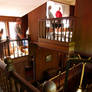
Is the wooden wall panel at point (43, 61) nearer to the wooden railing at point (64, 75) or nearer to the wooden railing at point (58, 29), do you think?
the wooden railing at point (58, 29)

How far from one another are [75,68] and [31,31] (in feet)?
10.3

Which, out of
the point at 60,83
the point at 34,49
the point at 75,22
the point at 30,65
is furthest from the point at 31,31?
the point at 60,83

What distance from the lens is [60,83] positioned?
3.42m

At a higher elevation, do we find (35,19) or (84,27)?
(35,19)

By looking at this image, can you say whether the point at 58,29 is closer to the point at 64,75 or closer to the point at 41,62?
the point at 64,75

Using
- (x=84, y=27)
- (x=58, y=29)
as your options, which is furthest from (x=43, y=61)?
(x=84, y=27)

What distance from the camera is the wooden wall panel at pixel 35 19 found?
459cm

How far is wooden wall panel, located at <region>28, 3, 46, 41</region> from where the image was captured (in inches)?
181

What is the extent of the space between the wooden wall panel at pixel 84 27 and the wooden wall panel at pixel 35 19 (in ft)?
6.11

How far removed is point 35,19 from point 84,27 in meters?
2.78

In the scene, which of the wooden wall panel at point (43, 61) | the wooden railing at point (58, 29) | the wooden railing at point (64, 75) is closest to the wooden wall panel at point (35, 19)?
the wooden railing at point (58, 29)

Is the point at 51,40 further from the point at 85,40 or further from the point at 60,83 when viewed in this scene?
the point at 60,83

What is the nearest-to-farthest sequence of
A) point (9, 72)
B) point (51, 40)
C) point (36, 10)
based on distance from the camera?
point (9, 72) < point (51, 40) < point (36, 10)

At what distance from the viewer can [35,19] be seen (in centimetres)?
502
